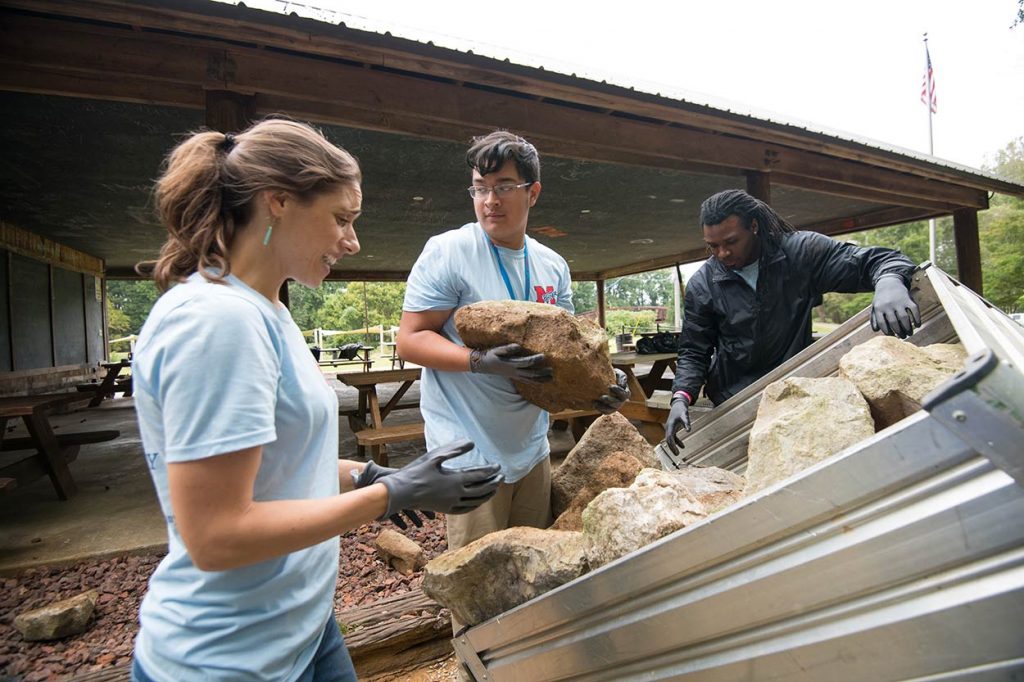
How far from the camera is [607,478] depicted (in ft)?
6.98

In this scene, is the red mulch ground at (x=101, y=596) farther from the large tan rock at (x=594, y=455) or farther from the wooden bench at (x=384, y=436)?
the large tan rock at (x=594, y=455)

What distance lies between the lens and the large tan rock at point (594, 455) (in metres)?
2.27

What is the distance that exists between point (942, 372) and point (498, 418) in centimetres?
125

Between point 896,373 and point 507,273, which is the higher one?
point 507,273

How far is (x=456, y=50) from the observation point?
11.1ft

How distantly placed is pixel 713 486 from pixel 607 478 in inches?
20.2

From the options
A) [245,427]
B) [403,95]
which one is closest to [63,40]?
[403,95]

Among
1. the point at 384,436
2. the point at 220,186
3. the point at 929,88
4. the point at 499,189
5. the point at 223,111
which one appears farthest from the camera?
the point at 929,88

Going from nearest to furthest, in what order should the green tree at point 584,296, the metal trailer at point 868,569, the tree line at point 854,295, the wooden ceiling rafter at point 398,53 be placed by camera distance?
the metal trailer at point 868,569
the wooden ceiling rafter at point 398,53
the tree line at point 854,295
the green tree at point 584,296

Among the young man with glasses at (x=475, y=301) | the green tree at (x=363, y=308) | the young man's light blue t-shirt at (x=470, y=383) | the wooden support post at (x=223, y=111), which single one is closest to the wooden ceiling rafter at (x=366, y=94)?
the wooden support post at (x=223, y=111)

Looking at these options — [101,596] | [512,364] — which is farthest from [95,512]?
[512,364]

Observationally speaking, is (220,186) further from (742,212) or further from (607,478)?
(742,212)

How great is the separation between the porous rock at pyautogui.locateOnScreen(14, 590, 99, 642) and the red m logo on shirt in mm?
2999

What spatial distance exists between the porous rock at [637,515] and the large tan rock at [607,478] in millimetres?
734
